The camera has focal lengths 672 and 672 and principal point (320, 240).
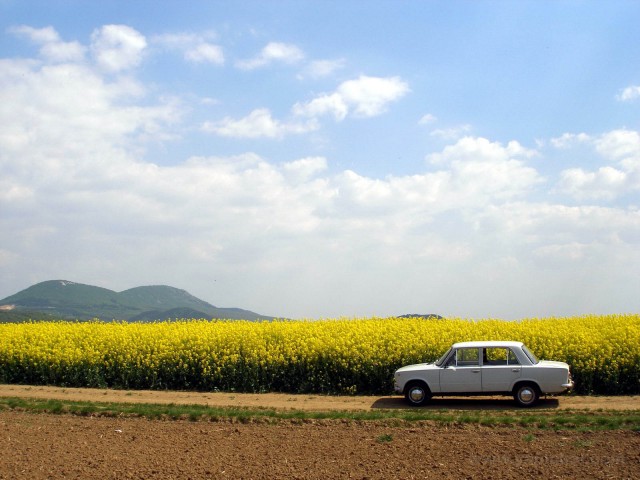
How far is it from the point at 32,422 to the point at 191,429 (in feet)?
13.3

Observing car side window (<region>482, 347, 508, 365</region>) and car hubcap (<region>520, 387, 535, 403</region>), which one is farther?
car side window (<region>482, 347, 508, 365</region>)

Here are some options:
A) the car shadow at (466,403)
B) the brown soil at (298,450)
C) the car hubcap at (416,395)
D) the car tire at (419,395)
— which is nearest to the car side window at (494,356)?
the car shadow at (466,403)

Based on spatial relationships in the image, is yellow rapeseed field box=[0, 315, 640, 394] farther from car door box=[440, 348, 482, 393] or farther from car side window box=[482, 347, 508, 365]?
car door box=[440, 348, 482, 393]

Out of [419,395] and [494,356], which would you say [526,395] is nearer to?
[494,356]

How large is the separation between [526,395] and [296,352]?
24.5 feet

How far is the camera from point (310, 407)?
58.6 feet

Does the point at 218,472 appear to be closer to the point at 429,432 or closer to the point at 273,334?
the point at 429,432

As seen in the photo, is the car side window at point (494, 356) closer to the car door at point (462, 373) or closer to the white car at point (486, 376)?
the white car at point (486, 376)

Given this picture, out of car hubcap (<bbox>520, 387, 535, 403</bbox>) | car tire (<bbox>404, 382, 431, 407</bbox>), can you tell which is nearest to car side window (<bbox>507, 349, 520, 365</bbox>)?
car hubcap (<bbox>520, 387, 535, 403</bbox>)

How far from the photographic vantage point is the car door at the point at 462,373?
17.3m

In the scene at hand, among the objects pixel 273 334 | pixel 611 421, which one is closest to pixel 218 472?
pixel 611 421

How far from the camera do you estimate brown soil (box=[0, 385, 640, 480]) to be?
10820mm

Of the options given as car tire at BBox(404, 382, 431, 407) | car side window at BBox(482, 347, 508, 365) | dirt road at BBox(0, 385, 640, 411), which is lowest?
dirt road at BBox(0, 385, 640, 411)

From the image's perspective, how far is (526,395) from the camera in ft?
55.9
